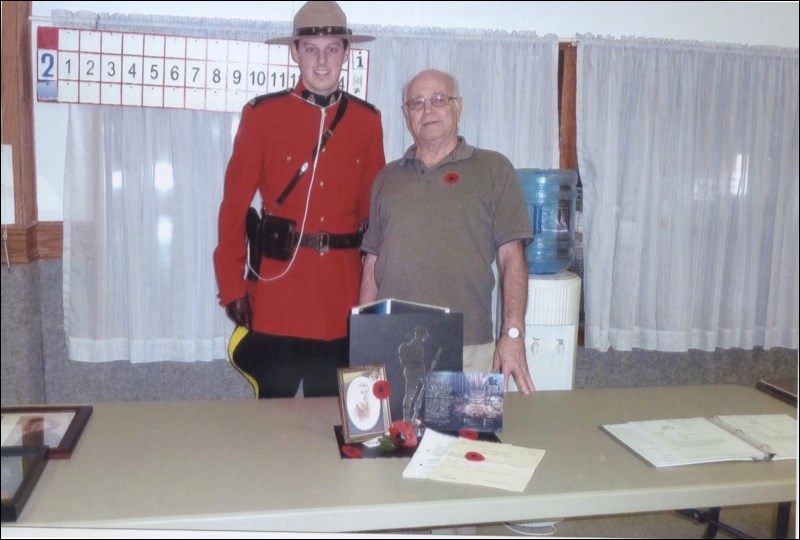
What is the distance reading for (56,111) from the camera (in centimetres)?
231

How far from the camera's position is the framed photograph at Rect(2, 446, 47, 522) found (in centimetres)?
87

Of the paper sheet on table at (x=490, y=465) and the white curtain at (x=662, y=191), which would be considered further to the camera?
the white curtain at (x=662, y=191)

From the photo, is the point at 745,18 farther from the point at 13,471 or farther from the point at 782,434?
the point at 13,471

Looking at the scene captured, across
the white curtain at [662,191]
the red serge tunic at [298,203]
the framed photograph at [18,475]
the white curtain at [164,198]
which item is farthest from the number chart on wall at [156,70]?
the framed photograph at [18,475]

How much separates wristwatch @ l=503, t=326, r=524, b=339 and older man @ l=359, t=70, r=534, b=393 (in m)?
0.03

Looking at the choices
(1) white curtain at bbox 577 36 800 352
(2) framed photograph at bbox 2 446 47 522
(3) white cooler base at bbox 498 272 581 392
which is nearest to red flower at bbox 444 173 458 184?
(3) white cooler base at bbox 498 272 581 392

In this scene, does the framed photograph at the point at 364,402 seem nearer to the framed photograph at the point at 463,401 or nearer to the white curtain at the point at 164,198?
the framed photograph at the point at 463,401

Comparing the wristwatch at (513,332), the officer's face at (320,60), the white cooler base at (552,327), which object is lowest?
the white cooler base at (552,327)

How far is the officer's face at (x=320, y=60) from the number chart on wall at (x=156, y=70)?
375mm

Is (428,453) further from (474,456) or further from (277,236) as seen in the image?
(277,236)

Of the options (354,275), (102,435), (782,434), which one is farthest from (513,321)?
(102,435)

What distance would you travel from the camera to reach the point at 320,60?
1648mm

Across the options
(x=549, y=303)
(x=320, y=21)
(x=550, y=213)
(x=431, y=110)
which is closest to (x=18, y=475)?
(x=320, y=21)

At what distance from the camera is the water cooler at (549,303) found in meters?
2.34
